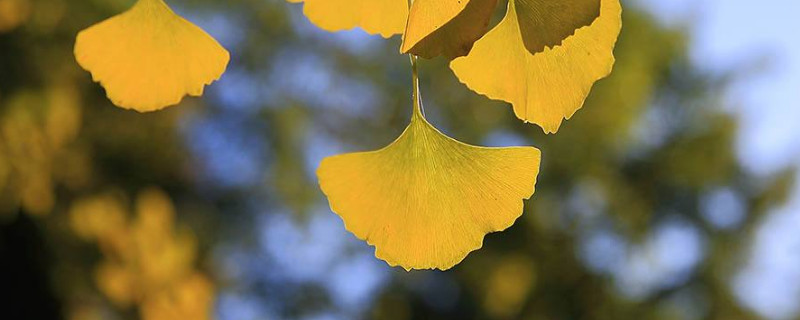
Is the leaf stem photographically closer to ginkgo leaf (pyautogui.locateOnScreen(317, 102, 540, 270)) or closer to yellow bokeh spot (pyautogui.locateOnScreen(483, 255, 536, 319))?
ginkgo leaf (pyautogui.locateOnScreen(317, 102, 540, 270))

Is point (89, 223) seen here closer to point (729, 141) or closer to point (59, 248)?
point (59, 248)

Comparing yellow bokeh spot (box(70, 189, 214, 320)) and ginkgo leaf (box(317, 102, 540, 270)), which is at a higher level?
ginkgo leaf (box(317, 102, 540, 270))

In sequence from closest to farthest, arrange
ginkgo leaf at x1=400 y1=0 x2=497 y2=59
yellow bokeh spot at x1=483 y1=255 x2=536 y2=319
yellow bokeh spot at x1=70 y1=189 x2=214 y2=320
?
ginkgo leaf at x1=400 y1=0 x2=497 y2=59
yellow bokeh spot at x1=70 y1=189 x2=214 y2=320
yellow bokeh spot at x1=483 y1=255 x2=536 y2=319

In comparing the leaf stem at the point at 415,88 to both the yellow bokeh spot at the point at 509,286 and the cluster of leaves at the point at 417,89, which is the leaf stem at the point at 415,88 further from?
the yellow bokeh spot at the point at 509,286

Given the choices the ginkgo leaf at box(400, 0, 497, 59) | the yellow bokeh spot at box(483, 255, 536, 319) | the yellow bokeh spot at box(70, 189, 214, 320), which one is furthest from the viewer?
the yellow bokeh spot at box(483, 255, 536, 319)

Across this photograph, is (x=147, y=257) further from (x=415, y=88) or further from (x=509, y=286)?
(x=415, y=88)

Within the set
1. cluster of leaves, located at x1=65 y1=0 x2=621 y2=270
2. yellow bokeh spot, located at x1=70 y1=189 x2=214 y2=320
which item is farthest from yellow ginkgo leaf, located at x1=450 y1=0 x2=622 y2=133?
yellow bokeh spot, located at x1=70 y1=189 x2=214 y2=320
